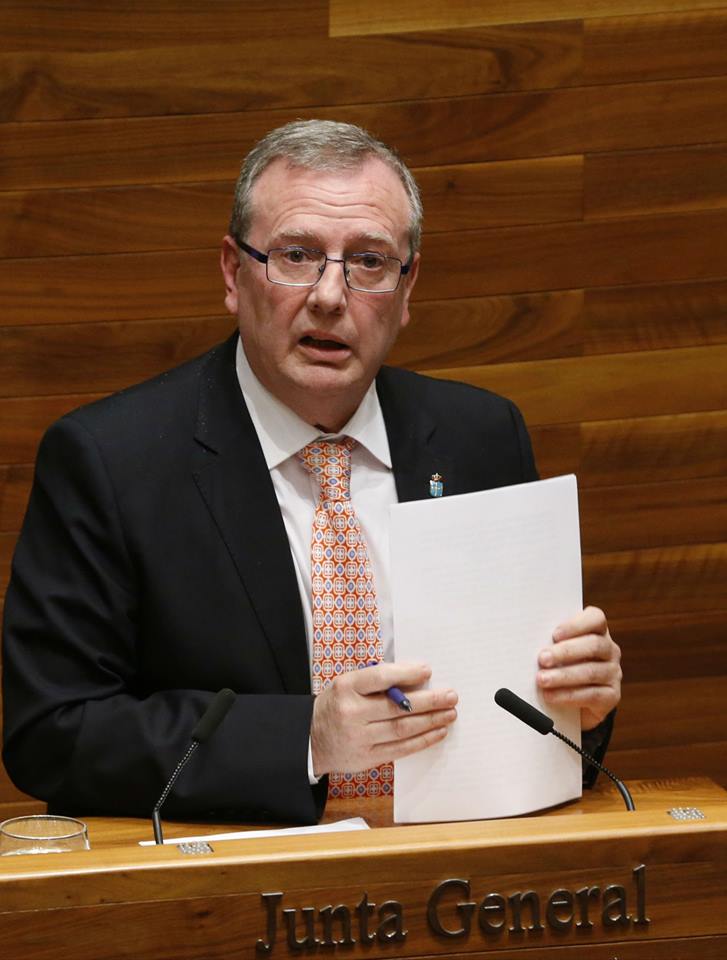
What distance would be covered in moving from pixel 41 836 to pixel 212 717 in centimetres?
23

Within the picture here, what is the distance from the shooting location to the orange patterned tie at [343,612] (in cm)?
213

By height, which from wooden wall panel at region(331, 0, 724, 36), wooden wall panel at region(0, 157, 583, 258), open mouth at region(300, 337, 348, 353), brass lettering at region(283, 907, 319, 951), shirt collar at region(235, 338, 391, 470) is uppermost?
wooden wall panel at region(331, 0, 724, 36)

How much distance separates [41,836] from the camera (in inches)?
66.6

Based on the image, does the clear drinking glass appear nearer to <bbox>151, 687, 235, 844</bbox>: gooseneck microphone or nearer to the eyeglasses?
<bbox>151, 687, 235, 844</bbox>: gooseneck microphone

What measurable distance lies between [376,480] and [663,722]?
1265 millimetres

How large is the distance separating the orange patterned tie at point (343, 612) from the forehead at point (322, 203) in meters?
0.40

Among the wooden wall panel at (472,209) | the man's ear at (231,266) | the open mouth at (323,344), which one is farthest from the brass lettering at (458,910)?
the wooden wall panel at (472,209)

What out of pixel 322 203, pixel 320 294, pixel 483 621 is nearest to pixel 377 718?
pixel 483 621

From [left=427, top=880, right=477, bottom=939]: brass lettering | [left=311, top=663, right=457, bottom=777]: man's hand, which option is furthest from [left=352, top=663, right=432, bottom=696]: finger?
[left=427, top=880, right=477, bottom=939]: brass lettering

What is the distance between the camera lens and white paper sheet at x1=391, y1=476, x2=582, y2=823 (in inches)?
70.4

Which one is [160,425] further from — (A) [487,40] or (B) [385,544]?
(A) [487,40]

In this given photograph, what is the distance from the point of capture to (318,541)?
217cm

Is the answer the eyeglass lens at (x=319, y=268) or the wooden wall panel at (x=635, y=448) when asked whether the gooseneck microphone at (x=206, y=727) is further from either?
the wooden wall panel at (x=635, y=448)

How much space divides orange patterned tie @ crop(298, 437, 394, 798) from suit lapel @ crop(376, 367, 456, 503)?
0.15 meters
